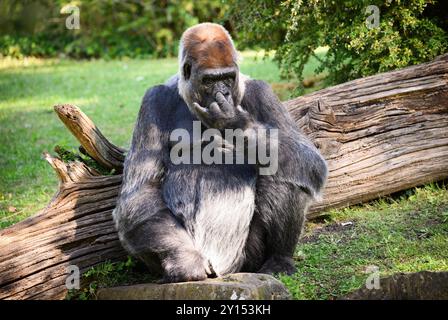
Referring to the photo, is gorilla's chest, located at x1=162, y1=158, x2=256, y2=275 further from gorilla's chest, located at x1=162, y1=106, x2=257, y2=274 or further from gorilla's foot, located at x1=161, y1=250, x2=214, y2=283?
gorilla's foot, located at x1=161, y1=250, x2=214, y2=283

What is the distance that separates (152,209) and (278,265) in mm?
993

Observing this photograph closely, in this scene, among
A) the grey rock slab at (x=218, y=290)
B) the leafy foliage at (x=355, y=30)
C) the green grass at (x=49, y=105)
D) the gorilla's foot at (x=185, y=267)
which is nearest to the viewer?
the grey rock slab at (x=218, y=290)

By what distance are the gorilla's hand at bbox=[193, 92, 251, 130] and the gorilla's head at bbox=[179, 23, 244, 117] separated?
57 millimetres

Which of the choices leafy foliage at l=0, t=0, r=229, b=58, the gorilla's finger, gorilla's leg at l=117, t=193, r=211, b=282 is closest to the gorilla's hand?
the gorilla's finger

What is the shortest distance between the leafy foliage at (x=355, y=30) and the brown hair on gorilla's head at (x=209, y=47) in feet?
7.57

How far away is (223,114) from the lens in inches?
167

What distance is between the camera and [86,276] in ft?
15.6

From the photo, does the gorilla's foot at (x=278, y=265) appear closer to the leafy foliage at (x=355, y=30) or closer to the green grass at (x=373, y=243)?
the green grass at (x=373, y=243)

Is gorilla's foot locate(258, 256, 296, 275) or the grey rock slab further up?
the grey rock slab

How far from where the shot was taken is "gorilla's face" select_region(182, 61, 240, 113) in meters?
4.32

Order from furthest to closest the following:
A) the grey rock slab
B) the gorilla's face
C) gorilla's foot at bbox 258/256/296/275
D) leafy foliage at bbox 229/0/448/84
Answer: leafy foliage at bbox 229/0/448/84, gorilla's foot at bbox 258/256/296/275, the gorilla's face, the grey rock slab

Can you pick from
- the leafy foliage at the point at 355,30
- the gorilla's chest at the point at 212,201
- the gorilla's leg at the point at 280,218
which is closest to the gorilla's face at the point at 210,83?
the gorilla's chest at the point at 212,201

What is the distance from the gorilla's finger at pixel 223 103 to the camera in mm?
4270

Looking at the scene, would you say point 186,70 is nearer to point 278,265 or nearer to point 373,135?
point 278,265
